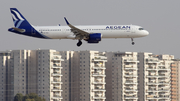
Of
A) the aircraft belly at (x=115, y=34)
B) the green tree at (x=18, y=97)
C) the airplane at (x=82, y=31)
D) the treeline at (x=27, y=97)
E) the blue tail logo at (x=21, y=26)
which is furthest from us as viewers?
the green tree at (x=18, y=97)

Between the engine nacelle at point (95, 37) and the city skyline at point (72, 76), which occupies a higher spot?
the engine nacelle at point (95, 37)

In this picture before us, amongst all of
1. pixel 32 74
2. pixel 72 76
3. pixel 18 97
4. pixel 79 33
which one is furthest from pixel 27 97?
pixel 79 33

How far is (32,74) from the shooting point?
17738cm

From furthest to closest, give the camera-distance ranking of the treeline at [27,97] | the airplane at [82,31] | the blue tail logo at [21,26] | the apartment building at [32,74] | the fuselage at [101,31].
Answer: the treeline at [27,97], the apartment building at [32,74], the blue tail logo at [21,26], the fuselage at [101,31], the airplane at [82,31]

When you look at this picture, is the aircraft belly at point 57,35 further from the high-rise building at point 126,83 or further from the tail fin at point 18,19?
the high-rise building at point 126,83

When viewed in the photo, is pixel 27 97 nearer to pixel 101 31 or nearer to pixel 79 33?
pixel 79 33

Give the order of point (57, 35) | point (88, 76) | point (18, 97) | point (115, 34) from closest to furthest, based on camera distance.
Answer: point (115, 34) < point (57, 35) < point (18, 97) < point (88, 76)

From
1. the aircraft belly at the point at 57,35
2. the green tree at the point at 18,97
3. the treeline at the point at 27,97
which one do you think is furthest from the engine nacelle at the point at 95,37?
the green tree at the point at 18,97

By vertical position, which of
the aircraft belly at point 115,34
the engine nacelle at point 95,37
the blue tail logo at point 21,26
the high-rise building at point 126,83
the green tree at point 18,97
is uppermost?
the blue tail logo at point 21,26

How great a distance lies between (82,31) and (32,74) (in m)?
93.7

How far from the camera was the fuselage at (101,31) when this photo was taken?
292 feet

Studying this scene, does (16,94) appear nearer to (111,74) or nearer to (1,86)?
(1,86)

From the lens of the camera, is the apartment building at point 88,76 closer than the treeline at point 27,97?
No

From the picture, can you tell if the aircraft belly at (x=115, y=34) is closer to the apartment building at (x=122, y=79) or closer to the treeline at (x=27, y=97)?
the treeline at (x=27, y=97)
